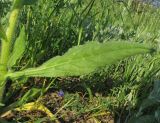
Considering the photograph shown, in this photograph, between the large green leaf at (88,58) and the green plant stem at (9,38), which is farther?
the green plant stem at (9,38)

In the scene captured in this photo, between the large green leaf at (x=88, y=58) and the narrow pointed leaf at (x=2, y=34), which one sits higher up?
the narrow pointed leaf at (x=2, y=34)

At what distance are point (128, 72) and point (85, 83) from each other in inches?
9.5

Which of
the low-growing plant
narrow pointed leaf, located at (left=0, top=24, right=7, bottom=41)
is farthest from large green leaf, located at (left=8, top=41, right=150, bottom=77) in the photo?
narrow pointed leaf, located at (left=0, top=24, right=7, bottom=41)

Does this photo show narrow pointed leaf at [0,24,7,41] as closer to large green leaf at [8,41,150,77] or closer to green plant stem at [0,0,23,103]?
green plant stem at [0,0,23,103]

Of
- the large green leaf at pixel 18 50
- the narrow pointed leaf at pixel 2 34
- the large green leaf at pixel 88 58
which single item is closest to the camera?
the large green leaf at pixel 88 58

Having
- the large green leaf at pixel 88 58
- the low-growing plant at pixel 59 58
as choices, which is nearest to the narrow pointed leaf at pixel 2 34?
the low-growing plant at pixel 59 58

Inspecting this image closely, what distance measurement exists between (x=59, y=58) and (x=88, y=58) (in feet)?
0.47

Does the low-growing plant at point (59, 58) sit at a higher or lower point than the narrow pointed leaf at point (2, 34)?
lower

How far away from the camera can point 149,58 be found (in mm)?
2102

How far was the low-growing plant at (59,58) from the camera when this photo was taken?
1.38 meters

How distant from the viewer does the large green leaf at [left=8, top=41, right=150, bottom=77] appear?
1.31 metres

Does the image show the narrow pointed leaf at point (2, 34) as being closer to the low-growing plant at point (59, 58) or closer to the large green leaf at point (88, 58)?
the low-growing plant at point (59, 58)

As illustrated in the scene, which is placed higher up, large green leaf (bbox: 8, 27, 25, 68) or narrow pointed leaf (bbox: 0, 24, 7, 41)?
narrow pointed leaf (bbox: 0, 24, 7, 41)

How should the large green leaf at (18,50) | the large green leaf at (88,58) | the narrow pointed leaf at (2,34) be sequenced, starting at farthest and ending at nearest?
the large green leaf at (18,50)
the narrow pointed leaf at (2,34)
the large green leaf at (88,58)
